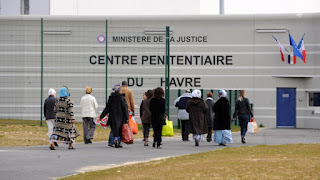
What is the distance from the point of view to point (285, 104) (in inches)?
1623

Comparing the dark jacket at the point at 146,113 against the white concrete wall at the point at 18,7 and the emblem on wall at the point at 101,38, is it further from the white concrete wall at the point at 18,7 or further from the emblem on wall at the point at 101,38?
the white concrete wall at the point at 18,7

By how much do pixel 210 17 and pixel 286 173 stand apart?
26.9 meters

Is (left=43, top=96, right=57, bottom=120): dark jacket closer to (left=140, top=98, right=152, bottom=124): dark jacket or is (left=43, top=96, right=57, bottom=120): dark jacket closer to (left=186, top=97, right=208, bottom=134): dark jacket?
(left=140, top=98, right=152, bottom=124): dark jacket

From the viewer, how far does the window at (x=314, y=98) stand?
4100 centimetres

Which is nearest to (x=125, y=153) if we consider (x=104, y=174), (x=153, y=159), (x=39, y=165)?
(x=153, y=159)

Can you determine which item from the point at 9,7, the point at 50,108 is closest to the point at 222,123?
the point at 50,108

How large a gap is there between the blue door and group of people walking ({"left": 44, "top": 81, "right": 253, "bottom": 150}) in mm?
14188

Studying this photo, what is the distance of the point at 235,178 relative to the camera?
13992mm

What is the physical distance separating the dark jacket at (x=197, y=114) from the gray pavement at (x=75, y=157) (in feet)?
1.79

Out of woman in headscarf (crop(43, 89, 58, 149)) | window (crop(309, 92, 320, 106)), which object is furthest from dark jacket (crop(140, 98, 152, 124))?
window (crop(309, 92, 320, 106))

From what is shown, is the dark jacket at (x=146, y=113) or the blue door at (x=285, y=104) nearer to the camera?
the dark jacket at (x=146, y=113)

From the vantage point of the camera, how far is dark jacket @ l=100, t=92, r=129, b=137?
22797mm

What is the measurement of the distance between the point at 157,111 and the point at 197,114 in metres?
1.68

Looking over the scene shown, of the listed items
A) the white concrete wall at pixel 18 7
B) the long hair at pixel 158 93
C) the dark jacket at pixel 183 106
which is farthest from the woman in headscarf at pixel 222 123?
the white concrete wall at pixel 18 7
